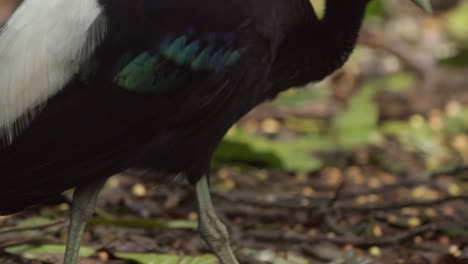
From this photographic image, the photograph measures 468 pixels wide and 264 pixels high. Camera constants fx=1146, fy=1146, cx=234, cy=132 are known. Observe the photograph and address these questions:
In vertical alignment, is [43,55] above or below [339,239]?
above

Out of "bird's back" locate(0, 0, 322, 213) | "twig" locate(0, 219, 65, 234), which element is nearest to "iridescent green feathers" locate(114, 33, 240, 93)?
"bird's back" locate(0, 0, 322, 213)

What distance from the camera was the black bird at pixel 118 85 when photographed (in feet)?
12.0

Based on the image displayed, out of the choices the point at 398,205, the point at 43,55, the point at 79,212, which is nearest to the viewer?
the point at 43,55

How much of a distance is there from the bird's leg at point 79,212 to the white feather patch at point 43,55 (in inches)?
15.4

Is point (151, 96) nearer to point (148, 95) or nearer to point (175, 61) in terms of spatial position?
point (148, 95)

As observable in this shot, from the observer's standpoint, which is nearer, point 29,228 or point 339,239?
point 29,228

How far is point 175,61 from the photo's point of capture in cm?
378

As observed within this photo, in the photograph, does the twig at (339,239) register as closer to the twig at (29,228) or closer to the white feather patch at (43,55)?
the twig at (29,228)

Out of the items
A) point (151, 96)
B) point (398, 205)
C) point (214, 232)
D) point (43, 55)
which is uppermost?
point (43, 55)

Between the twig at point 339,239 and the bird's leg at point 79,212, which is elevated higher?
the bird's leg at point 79,212

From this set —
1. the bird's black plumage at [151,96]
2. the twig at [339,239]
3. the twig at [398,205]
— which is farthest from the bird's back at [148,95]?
the twig at [398,205]

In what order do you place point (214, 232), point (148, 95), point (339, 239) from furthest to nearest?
point (339, 239) → point (214, 232) → point (148, 95)

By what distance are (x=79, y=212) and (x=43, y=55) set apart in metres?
0.62

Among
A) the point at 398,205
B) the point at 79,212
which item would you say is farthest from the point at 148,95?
the point at 398,205
